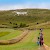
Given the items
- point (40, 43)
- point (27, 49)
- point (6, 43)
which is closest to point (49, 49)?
point (40, 43)

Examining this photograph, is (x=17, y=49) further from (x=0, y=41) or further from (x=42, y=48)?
(x=0, y=41)

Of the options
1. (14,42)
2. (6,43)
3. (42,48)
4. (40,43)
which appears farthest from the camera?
(14,42)

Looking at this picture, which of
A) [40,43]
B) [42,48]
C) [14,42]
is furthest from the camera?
[14,42]

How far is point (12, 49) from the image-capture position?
3122 cm

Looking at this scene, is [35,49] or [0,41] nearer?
[35,49]

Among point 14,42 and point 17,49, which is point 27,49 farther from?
point 14,42

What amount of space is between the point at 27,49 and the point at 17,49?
54.2 inches

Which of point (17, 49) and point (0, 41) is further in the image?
point (0, 41)

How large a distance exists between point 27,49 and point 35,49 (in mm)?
1074

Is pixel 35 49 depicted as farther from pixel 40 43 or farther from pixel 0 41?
pixel 0 41

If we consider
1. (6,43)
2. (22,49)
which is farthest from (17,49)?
(6,43)

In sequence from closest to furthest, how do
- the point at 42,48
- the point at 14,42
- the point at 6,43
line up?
the point at 42,48
the point at 6,43
the point at 14,42

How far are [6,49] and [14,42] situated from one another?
8.91 metres

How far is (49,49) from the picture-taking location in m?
32.3
